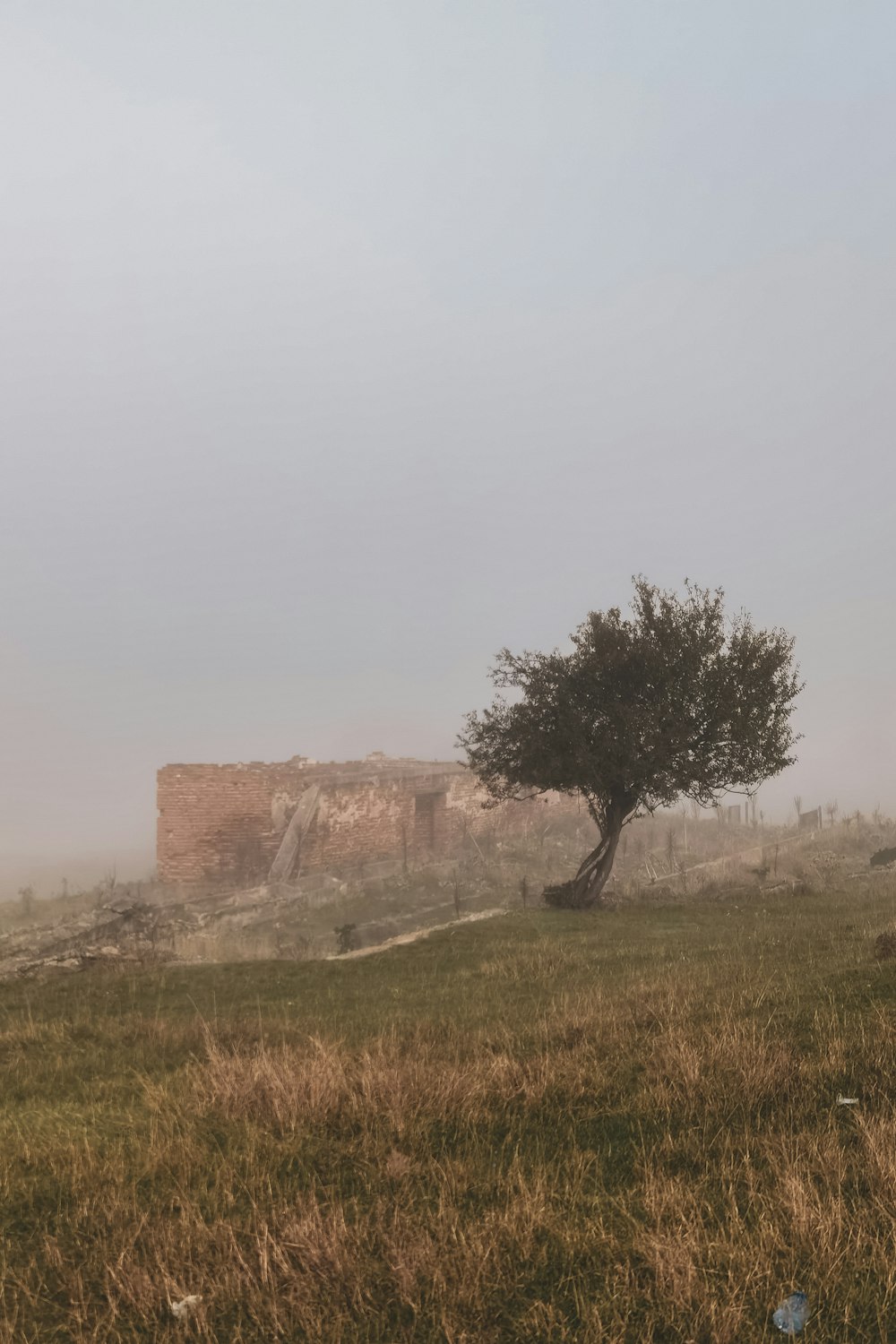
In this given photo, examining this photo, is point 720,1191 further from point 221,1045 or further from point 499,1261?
point 221,1045

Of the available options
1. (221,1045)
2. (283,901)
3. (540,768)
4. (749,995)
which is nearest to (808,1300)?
(749,995)

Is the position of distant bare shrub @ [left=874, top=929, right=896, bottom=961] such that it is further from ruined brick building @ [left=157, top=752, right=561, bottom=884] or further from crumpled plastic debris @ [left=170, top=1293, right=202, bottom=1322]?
ruined brick building @ [left=157, top=752, right=561, bottom=884]

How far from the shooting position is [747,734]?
21.1 metres

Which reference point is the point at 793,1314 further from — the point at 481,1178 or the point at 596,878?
the point at 596,878

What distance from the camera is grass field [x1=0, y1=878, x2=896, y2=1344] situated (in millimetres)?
3203

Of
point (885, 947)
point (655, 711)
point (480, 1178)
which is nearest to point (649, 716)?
point (655, 711)

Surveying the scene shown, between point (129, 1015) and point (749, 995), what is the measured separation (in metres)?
8.18

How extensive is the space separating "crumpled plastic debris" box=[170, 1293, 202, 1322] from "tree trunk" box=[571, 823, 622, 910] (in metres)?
19.0

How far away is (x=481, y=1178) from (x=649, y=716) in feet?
56.7

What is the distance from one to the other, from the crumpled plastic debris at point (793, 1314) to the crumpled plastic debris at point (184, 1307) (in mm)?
2336

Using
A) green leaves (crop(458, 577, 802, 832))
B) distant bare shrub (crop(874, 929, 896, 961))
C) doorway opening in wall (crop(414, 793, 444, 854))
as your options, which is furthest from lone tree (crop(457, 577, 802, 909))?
→ doorway opening in wall (crop(414, 793, 444, 854))

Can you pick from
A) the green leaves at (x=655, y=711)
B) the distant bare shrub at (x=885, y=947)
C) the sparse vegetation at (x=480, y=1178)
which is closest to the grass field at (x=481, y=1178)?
the sparse vegetation at (x=480, y=1178)

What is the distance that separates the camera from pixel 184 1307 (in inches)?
131

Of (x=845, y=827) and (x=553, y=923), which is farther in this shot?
(x=845, y=827)
